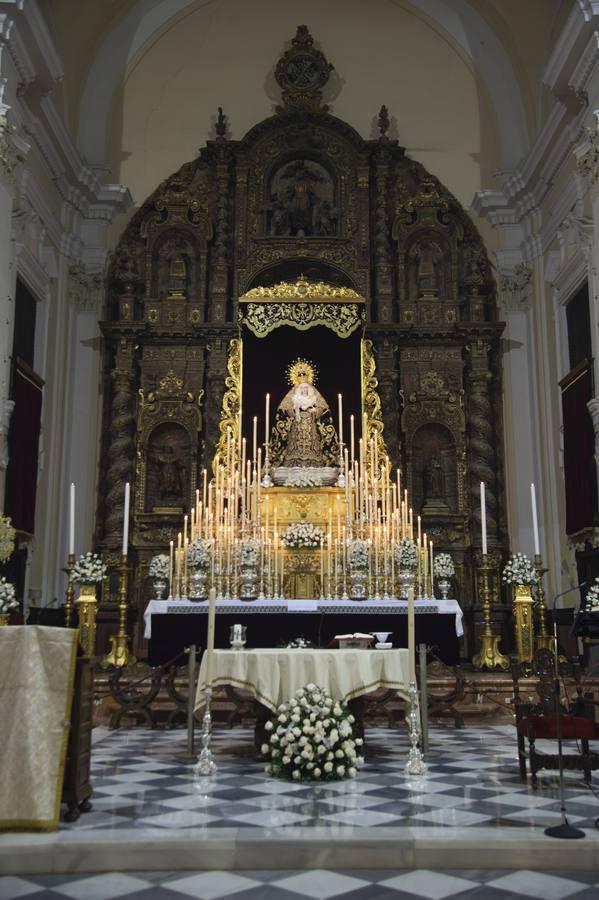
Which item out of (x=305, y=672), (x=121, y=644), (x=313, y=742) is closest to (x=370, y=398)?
(x=121, y=644)

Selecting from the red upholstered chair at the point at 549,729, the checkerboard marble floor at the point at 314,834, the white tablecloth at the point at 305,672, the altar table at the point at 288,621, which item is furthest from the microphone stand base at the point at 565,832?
the altar table at the point at 288,621

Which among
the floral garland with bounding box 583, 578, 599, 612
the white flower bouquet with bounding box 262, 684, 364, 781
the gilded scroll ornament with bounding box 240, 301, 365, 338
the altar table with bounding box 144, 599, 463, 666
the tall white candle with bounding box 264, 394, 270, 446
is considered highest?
the gilded scroll ornament with bounding box 240, 301, 365, 338

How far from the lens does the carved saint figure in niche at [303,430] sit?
13.2 m

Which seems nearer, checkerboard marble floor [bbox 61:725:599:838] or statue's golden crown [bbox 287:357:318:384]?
checkerboard marble floor [bbox 61:725:599:838]

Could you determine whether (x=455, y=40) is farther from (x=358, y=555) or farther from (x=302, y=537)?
(x=358, y=555)

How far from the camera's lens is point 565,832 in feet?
15.1

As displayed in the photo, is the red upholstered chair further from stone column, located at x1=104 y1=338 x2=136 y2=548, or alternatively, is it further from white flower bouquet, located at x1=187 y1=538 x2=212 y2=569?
stone column, located at x1=104 y1=338 x2=136 y2=548

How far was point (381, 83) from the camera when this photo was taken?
15859 mm

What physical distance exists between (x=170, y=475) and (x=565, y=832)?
10158 mm

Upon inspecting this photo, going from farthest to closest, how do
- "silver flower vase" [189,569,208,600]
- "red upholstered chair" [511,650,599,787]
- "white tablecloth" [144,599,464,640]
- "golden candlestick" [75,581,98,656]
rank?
"golden candlestick" [75,581,98,656] → "silver flower vase" [189,569,208,600] → "white tablecloth" [144,599,464,640] → "red upholstered chair" [511,650,599,787]

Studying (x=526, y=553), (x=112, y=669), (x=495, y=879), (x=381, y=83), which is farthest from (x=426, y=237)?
(x=495, y=879)

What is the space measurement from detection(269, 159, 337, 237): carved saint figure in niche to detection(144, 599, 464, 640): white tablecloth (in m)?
7.10

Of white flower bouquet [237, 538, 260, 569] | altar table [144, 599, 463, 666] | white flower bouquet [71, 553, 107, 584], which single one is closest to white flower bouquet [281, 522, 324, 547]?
white flower bouquet [237, 538, 260, 569]

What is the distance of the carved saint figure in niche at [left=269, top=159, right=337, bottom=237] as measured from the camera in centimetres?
1509
